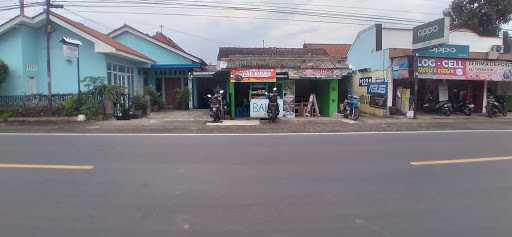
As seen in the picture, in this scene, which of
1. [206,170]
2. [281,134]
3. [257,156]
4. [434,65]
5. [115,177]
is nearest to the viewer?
[115,177]

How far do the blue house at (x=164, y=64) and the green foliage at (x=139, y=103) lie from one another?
20.1 ft

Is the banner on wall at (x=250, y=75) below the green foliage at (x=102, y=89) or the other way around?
the other way around

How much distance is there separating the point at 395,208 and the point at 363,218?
24.7 inches

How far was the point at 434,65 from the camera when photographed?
1984 cm

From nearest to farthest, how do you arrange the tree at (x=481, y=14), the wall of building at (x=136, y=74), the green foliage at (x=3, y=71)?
the green foliage at (x=3, y=71) → the wall of building at (x=136, y=74) → the tree at (x=481, y=14)

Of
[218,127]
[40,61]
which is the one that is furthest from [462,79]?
[40,61]

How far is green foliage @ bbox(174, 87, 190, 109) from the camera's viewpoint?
25.4 metres

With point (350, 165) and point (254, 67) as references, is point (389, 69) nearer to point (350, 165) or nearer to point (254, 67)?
point (254, 67)

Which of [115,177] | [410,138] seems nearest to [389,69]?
[410,138]

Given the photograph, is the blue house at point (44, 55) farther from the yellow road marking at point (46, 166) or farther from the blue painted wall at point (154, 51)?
the yellow road marking at point (46, 166)

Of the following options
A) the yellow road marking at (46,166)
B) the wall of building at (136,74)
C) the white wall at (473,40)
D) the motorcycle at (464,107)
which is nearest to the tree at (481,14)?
the white wall at (473,40)

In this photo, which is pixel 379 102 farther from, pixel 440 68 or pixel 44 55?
pixel 44 55

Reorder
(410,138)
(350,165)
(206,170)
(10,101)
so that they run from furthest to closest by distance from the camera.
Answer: (10,101) < (410,138) < (350,165) < (206,170)

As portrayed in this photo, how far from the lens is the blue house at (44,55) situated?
19391mm
